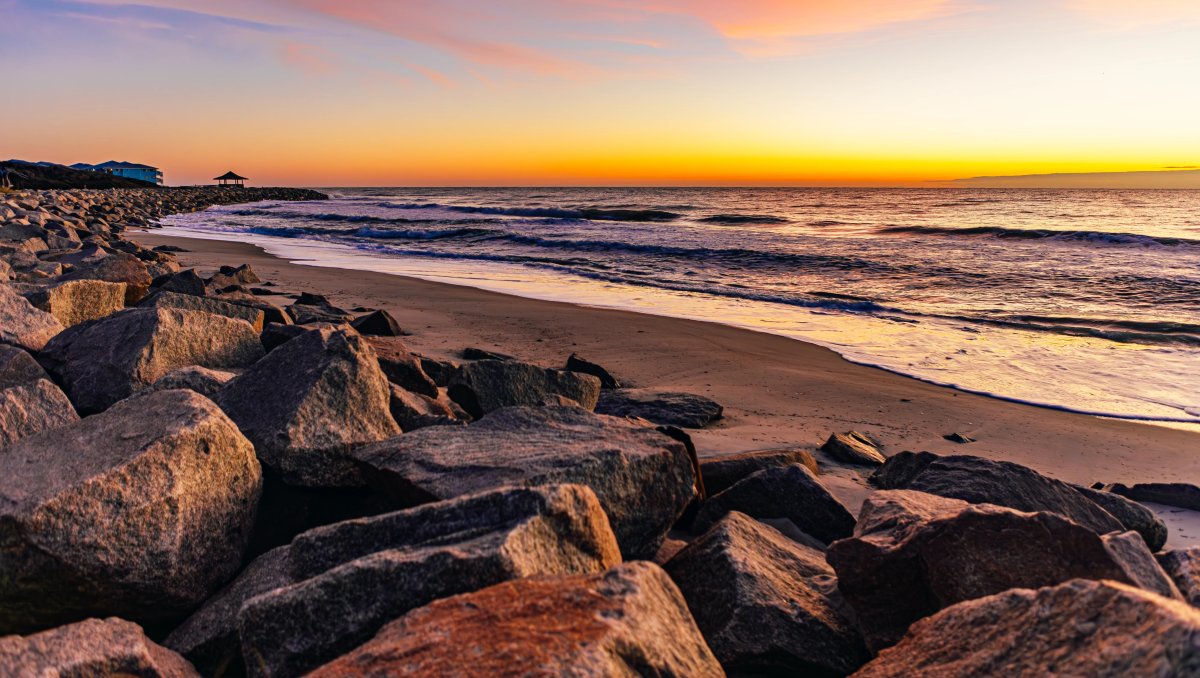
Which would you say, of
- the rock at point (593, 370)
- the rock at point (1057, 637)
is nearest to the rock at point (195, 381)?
the rock at point (1057, 637)

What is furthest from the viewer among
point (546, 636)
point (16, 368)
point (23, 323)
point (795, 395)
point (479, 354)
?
point (479, 354)

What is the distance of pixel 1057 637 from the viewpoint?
1.64 m

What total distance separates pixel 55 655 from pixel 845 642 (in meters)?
2.21

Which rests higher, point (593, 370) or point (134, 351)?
point (134, 351)

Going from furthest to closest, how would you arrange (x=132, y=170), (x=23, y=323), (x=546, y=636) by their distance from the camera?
(x=132, y=170)
(x=23, y=323)
(x=546, y=636)

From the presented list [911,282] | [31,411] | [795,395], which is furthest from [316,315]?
[911,282]

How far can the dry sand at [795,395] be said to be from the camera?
16.8 feet

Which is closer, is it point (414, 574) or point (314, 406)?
point (414, 574)

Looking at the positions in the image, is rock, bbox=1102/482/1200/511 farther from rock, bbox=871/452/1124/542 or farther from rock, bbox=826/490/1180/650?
rock, bbox=826/490/1180/650

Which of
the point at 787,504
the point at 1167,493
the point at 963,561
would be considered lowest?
the point at 1167,493

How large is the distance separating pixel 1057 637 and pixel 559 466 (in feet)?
5.04

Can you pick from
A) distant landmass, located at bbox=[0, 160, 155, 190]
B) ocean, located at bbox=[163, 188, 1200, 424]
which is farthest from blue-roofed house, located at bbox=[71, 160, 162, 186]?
ocean, located at bbox=[163, 188, 1200, 424]

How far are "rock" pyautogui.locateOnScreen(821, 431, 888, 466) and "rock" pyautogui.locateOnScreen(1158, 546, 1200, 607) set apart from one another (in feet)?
7.67

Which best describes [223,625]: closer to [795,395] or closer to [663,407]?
[663,407]
